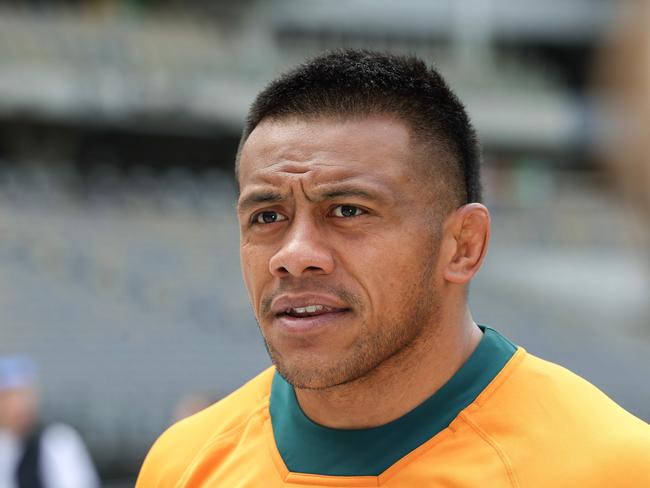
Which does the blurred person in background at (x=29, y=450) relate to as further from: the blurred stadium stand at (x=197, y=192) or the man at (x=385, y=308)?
the man at (x=385, y=308)

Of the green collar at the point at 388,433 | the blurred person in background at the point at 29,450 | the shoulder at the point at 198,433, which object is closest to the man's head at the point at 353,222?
the green collar at the point at 388,433

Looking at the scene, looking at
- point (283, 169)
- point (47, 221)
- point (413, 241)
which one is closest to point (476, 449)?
point (413, 241)

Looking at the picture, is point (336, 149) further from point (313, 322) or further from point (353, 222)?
point (313, 322)

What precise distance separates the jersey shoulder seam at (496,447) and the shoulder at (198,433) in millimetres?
535

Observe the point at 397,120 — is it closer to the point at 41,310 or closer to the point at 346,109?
the point at 346,109

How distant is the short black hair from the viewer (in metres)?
1.94

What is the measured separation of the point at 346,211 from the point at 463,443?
506mm

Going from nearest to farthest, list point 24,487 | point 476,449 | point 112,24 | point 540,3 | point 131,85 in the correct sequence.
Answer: point 476,449 → point 24,487 → point 131,85 → point 112,24 → point 540,3

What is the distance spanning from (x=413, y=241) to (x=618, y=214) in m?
23.4

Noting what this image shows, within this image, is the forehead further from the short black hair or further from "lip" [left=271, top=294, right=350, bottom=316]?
"lip" [left=271, top=294, right=350, bottom=316]

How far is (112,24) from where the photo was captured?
23.6 metres

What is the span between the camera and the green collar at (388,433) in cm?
191

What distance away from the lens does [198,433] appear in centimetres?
225

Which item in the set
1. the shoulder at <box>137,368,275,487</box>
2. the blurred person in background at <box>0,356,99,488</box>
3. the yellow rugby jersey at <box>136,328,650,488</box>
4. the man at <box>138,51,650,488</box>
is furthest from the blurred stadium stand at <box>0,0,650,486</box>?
the man at <box>138,51,650,488</box>
